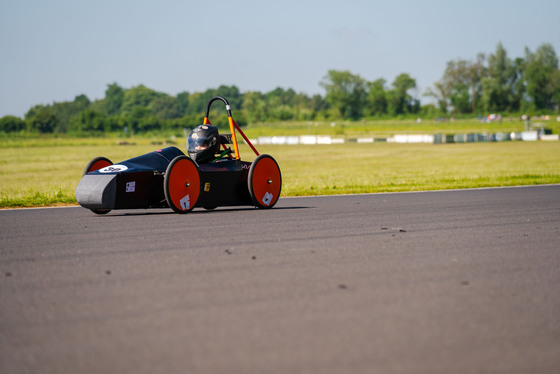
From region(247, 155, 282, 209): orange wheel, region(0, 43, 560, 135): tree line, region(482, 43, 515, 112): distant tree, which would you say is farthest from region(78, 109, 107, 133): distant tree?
region(247, 155, 282, 209): orange wheel

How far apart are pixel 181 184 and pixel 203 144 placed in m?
1.24

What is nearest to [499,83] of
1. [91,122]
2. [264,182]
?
[91,122]

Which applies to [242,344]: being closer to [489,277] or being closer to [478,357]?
[478,357]

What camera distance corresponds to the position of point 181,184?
11.7 meters

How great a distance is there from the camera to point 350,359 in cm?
409

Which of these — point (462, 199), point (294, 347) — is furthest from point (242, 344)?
point (462, 199)

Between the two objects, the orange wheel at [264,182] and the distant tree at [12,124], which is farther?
the distant tree at [12,124]

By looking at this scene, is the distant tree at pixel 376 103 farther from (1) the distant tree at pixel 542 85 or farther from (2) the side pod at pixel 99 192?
(2) the side pod at pixel 99 192

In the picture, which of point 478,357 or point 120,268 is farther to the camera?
point 120,268

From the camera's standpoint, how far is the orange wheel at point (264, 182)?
12.8 metres

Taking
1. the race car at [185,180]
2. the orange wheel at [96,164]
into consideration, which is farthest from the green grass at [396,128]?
the orange wheel at [96,164]

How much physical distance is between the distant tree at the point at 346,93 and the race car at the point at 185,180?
17155 cm

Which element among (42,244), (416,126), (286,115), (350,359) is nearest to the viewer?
(350,359)

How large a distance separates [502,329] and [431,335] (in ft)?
1.59
